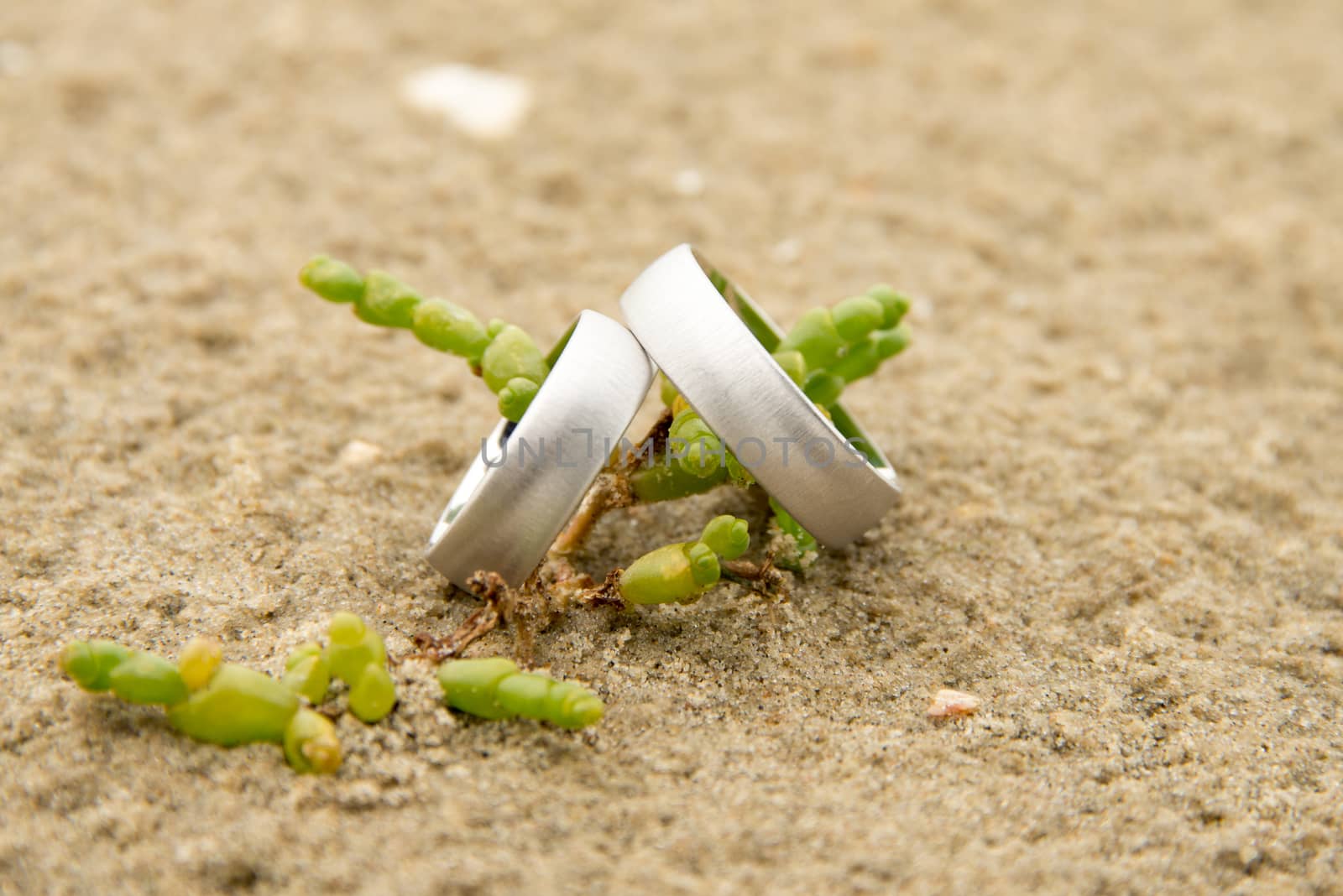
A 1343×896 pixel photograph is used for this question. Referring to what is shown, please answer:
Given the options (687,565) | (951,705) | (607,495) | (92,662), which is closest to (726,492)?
(607,495)

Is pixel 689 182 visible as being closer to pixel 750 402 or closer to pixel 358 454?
pixel 358 454

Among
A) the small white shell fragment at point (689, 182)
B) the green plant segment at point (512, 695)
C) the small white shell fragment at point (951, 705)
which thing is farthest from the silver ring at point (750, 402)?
the small white shell fragment at point (689, 182)

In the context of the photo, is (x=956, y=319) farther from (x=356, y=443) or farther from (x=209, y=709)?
(x=209, y=709)

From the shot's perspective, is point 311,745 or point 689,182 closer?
point 311,745

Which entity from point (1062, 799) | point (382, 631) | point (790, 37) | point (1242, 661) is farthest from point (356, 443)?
point (790, 37)

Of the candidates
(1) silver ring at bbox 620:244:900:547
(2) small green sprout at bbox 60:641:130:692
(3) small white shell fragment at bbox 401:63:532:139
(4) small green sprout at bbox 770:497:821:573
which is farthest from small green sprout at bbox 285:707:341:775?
(3) small white shell fragment at bbox 401:63:532:139
